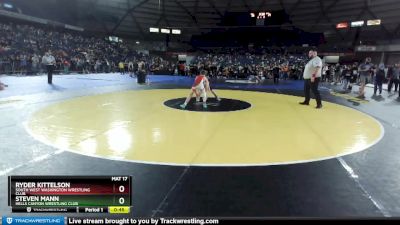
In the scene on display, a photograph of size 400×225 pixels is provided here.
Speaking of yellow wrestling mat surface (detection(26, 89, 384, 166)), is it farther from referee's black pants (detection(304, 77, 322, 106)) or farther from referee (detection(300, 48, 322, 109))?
referee (detection(300, 48, 322, 109))

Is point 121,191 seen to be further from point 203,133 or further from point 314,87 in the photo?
point 314,87

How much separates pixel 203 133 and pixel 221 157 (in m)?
1.48

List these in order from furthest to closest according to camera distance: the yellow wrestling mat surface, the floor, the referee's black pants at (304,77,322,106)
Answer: the referee's black pants at (304,77,322,106)
the yellow wrestling mat surface
the floor

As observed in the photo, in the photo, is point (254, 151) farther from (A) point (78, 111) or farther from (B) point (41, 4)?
(B) point (41, 4)

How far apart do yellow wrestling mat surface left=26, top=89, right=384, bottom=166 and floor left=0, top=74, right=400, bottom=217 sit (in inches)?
0.7

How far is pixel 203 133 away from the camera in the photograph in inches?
228

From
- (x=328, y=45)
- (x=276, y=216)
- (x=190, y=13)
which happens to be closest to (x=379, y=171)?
(x=276, y=216)

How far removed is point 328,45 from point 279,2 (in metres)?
11.3

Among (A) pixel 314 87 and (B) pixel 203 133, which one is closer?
(B) pixel 203 133
